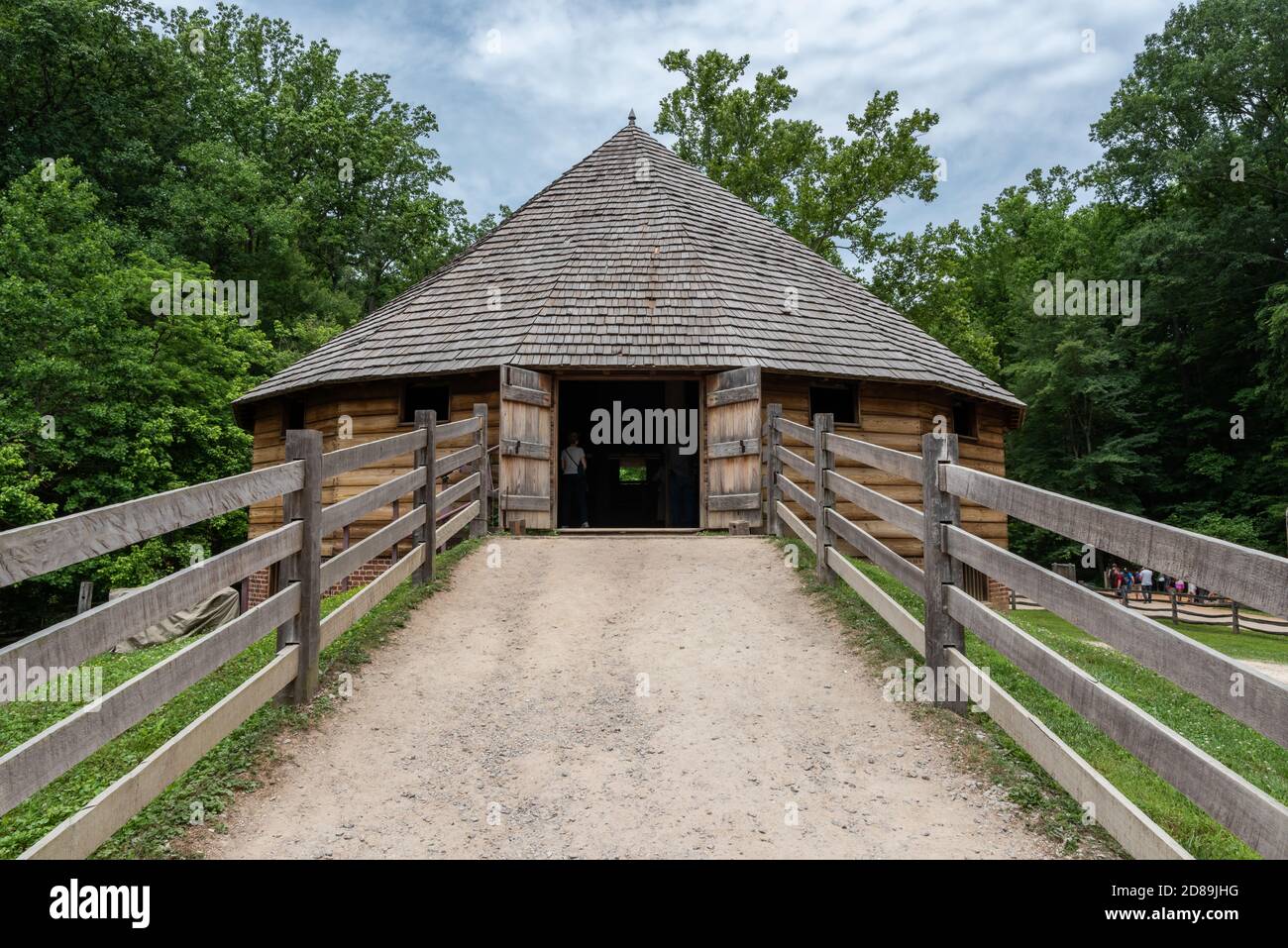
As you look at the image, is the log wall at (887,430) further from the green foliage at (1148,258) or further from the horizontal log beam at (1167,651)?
the green foliage at (1148,258)

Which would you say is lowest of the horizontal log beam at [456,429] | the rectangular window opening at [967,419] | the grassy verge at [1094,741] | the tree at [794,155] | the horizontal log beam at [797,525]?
the grassy verge at [1094,741]

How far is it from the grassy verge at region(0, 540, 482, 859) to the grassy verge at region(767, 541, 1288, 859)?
134 inches

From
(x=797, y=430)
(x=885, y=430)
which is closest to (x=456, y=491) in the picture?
(x=797, y=430)

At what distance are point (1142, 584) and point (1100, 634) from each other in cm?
2678

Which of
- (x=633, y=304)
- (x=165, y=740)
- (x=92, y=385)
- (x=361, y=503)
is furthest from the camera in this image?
(x=92, y=385)

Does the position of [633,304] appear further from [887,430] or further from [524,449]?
[887,430]

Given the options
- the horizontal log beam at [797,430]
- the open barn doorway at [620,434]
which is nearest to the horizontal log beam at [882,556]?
the horizontal log beam at [797,430]

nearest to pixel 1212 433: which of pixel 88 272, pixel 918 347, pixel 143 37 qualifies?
pixel 918 347

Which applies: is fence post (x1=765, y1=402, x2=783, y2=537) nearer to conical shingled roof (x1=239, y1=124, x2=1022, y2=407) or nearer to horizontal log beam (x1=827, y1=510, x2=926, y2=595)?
conical shingled roof (x1=239, y1=124, x2=1022, y2=407)

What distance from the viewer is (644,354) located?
37.7 feet

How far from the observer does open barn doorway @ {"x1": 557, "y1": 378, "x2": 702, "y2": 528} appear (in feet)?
56.3

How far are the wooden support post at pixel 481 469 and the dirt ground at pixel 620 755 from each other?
326cm

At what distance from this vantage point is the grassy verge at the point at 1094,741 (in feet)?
11.0

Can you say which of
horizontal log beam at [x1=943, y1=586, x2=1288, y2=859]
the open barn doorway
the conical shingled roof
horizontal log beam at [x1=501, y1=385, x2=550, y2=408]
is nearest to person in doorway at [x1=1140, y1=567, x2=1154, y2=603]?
the conical shingled roof
